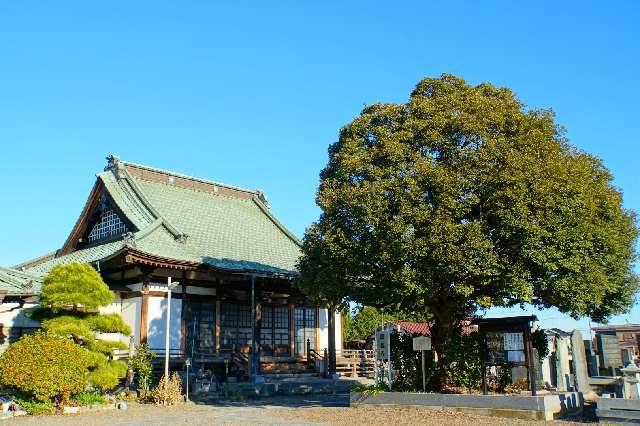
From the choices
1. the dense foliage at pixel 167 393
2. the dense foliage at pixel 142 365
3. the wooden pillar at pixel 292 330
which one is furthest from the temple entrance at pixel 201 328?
the dense foliage at pixel 167 393

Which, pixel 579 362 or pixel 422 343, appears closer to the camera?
pixel 422 343

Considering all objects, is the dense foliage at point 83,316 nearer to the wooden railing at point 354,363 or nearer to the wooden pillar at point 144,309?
the wooden pillar at point 144,309

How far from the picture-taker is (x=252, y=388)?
71.2ft

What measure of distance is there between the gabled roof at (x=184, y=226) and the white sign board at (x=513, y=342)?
10.8 m

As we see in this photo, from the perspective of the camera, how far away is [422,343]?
642 inches

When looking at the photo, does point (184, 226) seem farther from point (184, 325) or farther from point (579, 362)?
point (579, 362)

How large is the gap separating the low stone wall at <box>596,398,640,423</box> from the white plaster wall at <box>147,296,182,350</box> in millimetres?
15561

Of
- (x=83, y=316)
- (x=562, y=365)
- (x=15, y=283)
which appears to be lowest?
(x=562, y=365)

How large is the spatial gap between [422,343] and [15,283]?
12681 mm

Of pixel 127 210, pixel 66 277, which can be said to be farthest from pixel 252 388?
pixel 127 210

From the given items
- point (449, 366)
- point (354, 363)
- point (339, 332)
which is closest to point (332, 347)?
point (354, 363)

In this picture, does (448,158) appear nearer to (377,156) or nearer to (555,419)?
(377,156)

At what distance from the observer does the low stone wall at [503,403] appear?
45.5ft

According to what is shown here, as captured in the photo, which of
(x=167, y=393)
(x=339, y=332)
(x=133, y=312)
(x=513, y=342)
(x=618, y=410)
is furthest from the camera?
(x=339, y=332)
